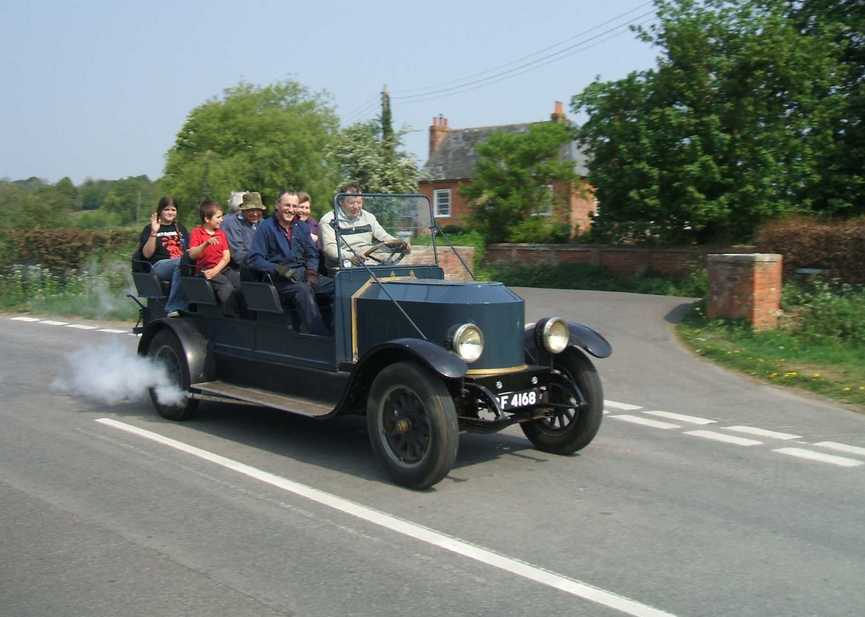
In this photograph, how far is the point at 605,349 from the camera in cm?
720

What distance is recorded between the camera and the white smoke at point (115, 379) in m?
8.83

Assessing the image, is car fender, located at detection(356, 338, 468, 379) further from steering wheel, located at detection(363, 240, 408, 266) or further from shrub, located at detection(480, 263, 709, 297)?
shrub, located at detection(480, 263, 709, 297)

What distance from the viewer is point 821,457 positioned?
25.1ft

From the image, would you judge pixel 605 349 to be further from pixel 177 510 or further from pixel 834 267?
pixel 834 267

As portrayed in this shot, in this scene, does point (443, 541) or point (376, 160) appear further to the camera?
point (376, 160)

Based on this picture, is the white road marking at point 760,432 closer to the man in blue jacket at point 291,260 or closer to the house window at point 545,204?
the man in blue jacket at point 291,260

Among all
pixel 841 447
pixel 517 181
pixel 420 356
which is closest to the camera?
pixel 420 356

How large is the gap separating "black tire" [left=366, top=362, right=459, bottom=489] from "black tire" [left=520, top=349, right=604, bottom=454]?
135cm

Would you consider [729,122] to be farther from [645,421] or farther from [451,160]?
[451,160]

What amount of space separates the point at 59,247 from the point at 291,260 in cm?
1728

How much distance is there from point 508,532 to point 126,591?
2161 millimetres

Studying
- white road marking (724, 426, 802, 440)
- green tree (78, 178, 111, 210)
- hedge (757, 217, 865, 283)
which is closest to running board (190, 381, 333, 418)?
white road marking (724, 426, 802, 440)

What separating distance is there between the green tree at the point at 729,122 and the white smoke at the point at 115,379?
44.9ft

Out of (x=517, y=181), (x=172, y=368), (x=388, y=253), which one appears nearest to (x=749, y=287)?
(x=388, y=253)
